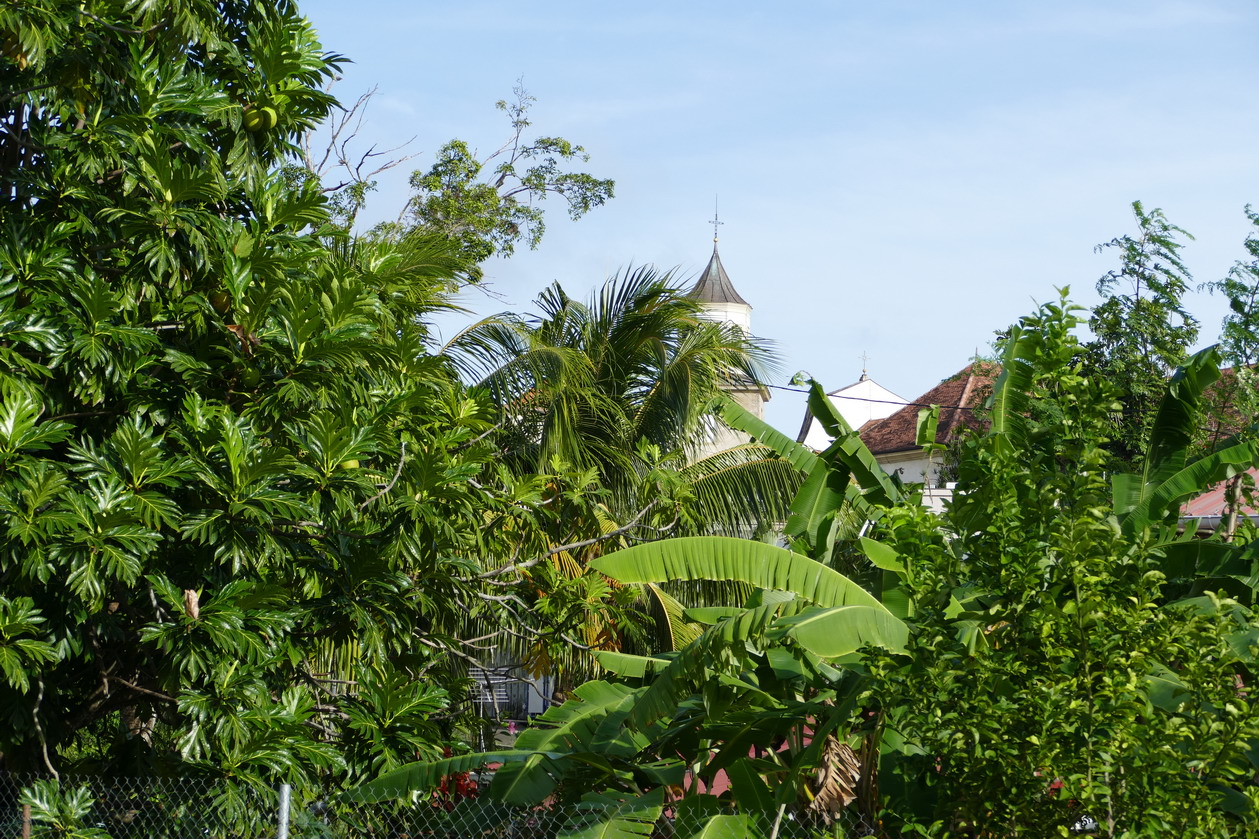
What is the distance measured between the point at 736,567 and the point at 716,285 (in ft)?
141

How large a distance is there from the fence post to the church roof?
143ft

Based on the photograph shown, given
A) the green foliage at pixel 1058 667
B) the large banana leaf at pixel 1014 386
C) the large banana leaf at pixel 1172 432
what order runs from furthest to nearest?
the large banana leaf at pixel 1014 386
the large banana leaf at pixel 1172 432
the green foliage at pixel 1058 667

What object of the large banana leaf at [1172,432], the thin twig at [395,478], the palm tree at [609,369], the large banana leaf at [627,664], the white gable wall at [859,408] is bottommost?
the large banana leaf at [627,664]

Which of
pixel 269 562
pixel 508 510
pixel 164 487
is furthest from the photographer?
pixel 508 510

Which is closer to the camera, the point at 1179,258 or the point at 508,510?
the point at 508,510

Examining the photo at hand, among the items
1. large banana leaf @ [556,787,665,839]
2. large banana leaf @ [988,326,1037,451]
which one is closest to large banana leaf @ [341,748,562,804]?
large banana leaf @ [556,787,665,839]

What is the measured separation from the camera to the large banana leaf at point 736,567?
599cm

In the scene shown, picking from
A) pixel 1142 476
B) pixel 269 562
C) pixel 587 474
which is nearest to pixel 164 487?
pixel 269 562

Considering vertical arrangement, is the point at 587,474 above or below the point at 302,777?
above

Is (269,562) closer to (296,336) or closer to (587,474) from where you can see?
(296,336)

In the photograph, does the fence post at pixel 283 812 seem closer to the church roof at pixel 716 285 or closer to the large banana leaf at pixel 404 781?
the large banana leaf at pixel 404 781

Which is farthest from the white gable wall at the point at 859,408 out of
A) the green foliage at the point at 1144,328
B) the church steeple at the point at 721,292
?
the green foliage at the point at 1144,328

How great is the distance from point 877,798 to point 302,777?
3.03 meters

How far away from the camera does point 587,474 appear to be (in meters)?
7.59
